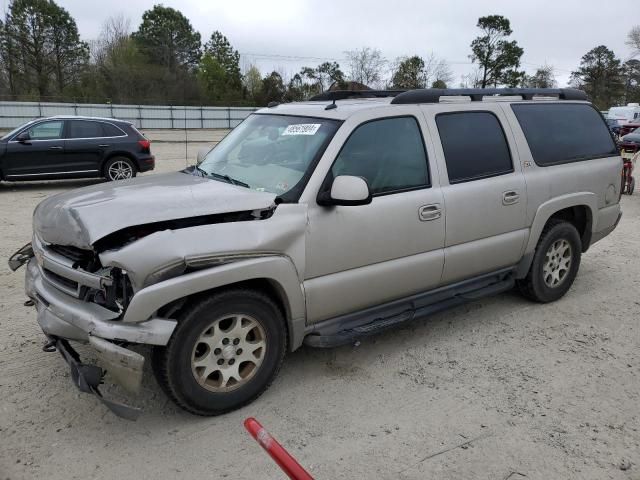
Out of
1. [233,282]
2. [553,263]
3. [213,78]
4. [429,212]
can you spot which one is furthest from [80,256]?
[213,78]

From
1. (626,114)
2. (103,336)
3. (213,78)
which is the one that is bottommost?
(103,336)

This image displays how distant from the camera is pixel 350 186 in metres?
3.27

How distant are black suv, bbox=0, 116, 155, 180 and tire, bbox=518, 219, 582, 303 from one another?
9929mm

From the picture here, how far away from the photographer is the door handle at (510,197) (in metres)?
4.39

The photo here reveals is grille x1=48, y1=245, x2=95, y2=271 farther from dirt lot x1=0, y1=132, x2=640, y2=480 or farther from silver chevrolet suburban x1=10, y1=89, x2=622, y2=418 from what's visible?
dirt lot x1=0, y1=132, x2=640, y2=480

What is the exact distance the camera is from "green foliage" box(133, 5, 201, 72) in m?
62.6

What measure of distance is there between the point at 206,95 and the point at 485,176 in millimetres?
52534

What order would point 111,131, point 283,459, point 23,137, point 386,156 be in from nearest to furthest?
point 283,459, point 386,156, point 23,137, point 111,131

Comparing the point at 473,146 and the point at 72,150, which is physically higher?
the point at 473,146

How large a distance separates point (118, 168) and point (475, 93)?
9779mm

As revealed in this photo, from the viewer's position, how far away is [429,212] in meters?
3.89

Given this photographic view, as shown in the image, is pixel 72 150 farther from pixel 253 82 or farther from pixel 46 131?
pixel 253 82

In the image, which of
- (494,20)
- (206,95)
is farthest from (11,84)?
(494,20)

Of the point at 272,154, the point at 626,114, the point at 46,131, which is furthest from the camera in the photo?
the point at 626,114
